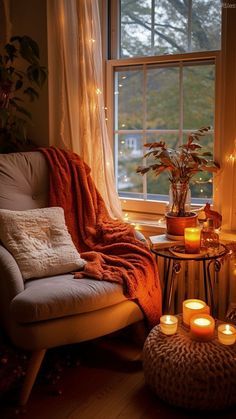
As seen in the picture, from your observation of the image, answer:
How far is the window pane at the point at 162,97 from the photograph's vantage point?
2.73 meters

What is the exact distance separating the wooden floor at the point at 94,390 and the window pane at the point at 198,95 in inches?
51.8

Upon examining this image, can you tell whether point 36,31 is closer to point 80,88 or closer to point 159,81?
point 80,88

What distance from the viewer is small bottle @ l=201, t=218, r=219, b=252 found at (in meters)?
2.25

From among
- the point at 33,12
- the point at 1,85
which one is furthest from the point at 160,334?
the point at 33,12

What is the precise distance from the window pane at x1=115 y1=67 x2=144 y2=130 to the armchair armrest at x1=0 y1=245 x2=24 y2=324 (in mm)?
1283

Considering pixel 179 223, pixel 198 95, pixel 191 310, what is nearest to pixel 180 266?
pixel 179 223

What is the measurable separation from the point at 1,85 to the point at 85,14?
2.04 ft

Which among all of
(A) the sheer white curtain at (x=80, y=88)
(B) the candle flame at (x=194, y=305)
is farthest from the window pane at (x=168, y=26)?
(B) the candle flame at (x=194, y=305)

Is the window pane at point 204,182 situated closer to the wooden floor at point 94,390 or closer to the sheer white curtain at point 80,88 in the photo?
the sheer white curtain at point 80,88

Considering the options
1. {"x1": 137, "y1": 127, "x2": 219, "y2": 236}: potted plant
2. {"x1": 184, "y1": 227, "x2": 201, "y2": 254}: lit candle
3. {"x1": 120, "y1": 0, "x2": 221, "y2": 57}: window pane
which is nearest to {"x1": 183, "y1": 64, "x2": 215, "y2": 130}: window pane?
{"x1": 120, "y1": 0, "x2": 221, "y2": 57}: window pane

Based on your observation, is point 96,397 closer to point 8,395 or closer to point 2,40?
point 8,395

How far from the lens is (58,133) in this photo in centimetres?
279

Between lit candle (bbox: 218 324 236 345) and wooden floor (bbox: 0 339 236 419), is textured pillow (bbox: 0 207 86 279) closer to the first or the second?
wooden floor (bbox: 0 339 236 419)

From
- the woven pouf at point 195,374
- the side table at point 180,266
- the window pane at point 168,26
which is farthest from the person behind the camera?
the window pane at point 168,26
